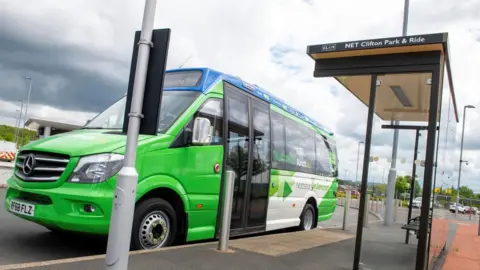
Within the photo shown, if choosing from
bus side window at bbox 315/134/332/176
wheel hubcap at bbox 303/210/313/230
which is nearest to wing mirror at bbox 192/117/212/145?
wheel hubcap at bbox 303/210/313/230

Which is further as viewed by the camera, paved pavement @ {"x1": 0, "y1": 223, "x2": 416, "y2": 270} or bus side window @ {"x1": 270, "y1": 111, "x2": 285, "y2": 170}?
bus side window @ {"x1": 270, "y1": 111, "x2": 285, "y2": 170}

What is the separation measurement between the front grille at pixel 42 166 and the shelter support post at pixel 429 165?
4358 mm

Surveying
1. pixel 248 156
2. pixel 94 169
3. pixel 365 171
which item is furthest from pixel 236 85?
pixel 94 169

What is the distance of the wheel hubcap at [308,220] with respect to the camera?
1070cm

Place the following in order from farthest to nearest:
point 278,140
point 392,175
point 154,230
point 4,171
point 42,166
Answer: point 4,171 → point 278,140 → point 392,175 → point 154,230 → point 42,166

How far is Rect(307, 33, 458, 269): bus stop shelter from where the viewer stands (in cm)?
520

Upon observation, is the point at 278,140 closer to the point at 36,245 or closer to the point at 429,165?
the point at 429,165

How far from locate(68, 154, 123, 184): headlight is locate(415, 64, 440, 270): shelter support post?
380cm

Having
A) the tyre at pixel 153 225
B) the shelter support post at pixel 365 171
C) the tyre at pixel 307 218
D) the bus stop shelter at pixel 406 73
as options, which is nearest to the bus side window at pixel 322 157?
the tyre at pixel 307 218

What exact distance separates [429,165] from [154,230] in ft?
11.8

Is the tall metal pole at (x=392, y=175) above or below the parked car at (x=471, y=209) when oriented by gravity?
above

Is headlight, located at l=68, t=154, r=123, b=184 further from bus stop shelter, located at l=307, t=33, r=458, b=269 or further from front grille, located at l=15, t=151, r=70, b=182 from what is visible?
bus stop shelter, located at l=307, t=33, r=458, b=269

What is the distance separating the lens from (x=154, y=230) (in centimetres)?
562

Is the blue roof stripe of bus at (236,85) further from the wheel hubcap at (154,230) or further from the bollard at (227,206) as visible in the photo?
the wheel hubcap at (154,230)
